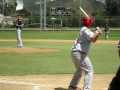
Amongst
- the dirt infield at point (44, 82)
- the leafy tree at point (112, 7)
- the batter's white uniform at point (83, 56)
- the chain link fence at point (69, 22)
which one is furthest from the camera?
the leafy tree at point (112, 7)

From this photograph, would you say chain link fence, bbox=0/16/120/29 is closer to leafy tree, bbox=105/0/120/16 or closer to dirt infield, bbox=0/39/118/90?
leafy tree, bbox=105/0/120/16

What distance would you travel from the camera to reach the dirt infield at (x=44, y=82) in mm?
10580

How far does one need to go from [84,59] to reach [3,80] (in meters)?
3.23

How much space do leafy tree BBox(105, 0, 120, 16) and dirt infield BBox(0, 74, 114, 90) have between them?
8213 cm

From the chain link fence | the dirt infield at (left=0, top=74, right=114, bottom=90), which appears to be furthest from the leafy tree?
the dirt infield at (left=0, top=74, right=114, bottom=90)

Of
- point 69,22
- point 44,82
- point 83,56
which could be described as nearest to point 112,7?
point 69,22

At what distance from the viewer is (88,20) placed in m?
9.75

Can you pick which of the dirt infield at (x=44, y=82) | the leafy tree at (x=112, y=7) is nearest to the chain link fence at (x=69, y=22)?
the leafy tree at (x=112, y=7)

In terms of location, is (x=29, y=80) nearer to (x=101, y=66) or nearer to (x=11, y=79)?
(x=11, y=79)

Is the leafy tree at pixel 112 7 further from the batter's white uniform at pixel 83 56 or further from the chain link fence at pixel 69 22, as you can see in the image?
the batter's white uniform at pixel 83 56

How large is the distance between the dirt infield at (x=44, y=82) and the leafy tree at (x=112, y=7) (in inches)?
3233

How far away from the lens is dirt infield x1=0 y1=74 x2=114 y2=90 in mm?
10580

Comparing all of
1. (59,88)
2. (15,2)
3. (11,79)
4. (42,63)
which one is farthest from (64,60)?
(15,2)

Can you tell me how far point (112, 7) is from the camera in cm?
9606
